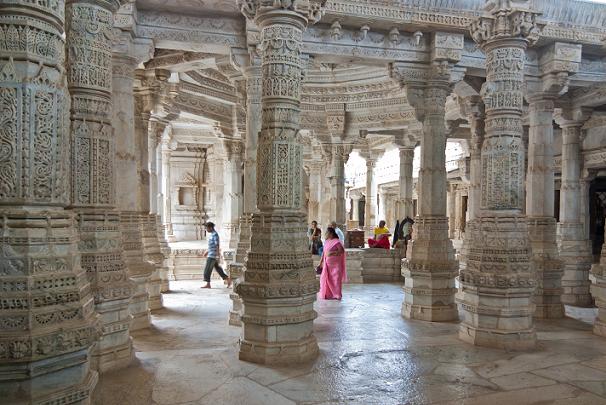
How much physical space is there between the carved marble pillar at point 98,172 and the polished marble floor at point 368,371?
61 centimetres

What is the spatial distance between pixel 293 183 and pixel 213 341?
273 cm

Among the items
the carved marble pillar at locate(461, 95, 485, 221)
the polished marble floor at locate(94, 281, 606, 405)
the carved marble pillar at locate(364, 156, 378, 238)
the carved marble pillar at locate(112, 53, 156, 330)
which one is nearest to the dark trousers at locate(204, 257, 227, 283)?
the polished marble floor at locate(94, 281, 606, 405)

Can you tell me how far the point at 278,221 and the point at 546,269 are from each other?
6030mm

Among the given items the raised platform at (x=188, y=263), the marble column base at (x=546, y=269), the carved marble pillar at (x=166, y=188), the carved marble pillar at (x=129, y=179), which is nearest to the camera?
the carved marble pillar at (x=129, y=179)

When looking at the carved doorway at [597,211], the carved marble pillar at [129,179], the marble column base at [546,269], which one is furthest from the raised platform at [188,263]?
the carved doorway at [597,211]

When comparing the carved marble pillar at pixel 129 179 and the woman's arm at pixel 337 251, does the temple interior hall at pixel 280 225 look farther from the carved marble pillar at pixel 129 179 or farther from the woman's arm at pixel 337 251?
the woman's arm at pixel 337 251

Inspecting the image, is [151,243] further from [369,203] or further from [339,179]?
[369,203]

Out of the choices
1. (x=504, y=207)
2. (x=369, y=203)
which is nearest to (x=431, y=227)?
(x=504, y=207)

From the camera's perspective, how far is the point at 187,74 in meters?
11.2

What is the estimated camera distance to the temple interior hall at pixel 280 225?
2.67 meters

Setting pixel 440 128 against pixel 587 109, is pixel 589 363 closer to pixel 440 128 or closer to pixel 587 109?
pixel 440 128

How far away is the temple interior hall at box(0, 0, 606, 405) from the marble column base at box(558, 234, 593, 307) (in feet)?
0.15

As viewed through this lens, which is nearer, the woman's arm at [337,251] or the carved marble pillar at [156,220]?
the carved marble pillar at [156,220]

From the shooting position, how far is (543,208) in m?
9.08
